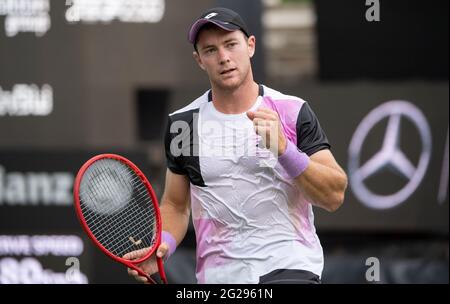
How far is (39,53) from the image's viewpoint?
26.1 feet

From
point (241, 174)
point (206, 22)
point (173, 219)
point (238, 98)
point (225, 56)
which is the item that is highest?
point (206, 22)

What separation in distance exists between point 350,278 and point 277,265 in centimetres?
381

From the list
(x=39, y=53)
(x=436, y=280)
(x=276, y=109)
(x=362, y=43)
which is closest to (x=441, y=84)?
(x=362, y=43)

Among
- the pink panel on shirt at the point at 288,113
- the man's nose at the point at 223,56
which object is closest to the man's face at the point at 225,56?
the man's nose at the point at 223,56

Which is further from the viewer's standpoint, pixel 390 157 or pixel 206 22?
pixel 390 157

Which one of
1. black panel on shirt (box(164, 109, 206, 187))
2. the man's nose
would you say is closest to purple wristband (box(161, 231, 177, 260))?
black panel on shirt (box(164, 109, 206, 187))

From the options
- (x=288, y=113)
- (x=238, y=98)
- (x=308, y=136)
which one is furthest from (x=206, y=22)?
(x=308, y=136)

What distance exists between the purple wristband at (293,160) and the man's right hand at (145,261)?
58 centimetres

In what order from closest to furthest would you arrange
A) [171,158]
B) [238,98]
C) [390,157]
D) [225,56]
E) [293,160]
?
[293,160] → [225,56] → [238,98] → [171,158] → [390,157]

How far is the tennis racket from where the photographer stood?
473 centimetres

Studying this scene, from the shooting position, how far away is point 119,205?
4.82 metres

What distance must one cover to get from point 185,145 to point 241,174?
0.25 m

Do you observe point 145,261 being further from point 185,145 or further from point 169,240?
point 185,145

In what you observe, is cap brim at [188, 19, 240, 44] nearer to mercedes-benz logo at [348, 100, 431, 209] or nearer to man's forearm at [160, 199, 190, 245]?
man's forearm at [160, 199, 190, 245]
